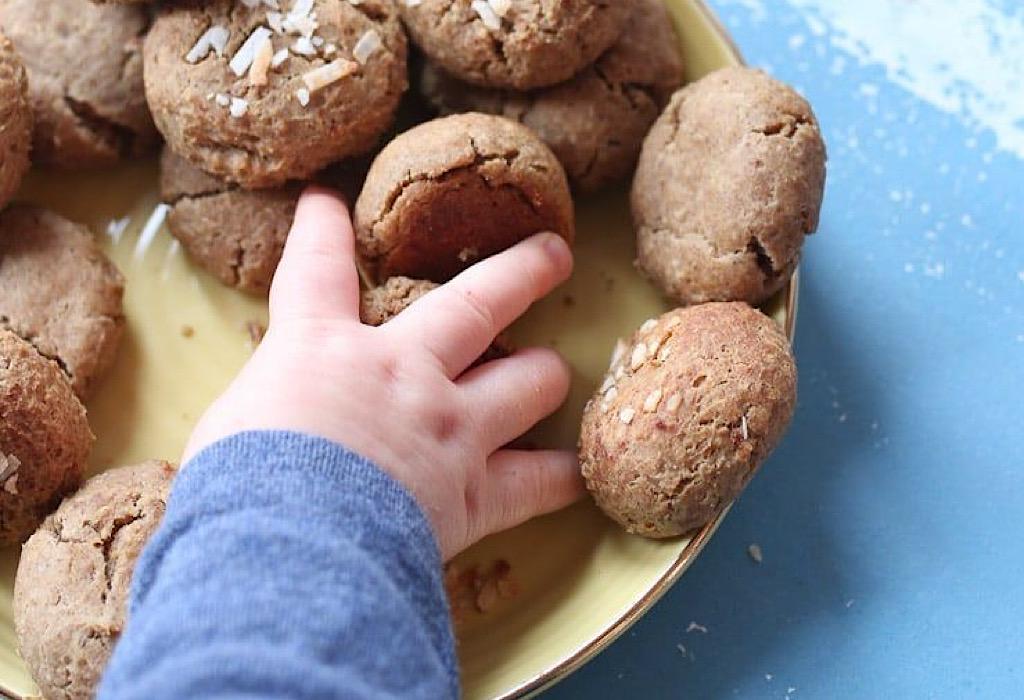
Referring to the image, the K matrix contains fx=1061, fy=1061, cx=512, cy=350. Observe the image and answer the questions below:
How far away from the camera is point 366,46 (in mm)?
1256

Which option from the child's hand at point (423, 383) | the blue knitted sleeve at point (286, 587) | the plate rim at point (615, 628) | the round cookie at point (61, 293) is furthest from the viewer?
the round cookie at point (61, 293)

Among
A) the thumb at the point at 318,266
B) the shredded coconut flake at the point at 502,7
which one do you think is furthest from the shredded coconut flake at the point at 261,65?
the shredded coconut flake at the point at 502,7

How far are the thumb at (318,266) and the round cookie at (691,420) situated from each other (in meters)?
0.33

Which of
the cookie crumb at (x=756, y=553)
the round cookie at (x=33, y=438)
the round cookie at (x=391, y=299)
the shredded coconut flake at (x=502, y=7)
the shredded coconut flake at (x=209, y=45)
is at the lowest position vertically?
the cookie crumb at (x=756, y=553)

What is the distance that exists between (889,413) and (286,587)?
0.90 meters

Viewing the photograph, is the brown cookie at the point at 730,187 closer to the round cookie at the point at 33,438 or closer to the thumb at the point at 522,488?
the thumb at the point at 522,488

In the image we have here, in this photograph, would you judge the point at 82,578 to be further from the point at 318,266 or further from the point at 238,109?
the point at 238,109

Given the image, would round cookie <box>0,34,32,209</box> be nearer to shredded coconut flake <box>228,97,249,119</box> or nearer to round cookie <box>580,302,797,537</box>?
shredded coconut flake <box>228,97,249,119</box>

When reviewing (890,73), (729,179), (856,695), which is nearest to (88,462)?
(729,179)

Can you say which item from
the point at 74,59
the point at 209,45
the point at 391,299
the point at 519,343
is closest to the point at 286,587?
the point at 391,299

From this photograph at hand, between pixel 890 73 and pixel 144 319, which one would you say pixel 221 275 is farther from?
pixel 890 73

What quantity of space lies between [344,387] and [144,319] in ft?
1.50

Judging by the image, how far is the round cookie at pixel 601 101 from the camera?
52.7 inches

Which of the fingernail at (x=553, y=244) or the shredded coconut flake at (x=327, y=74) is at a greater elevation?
the shredded coconut flake at (x=327, y=74)
